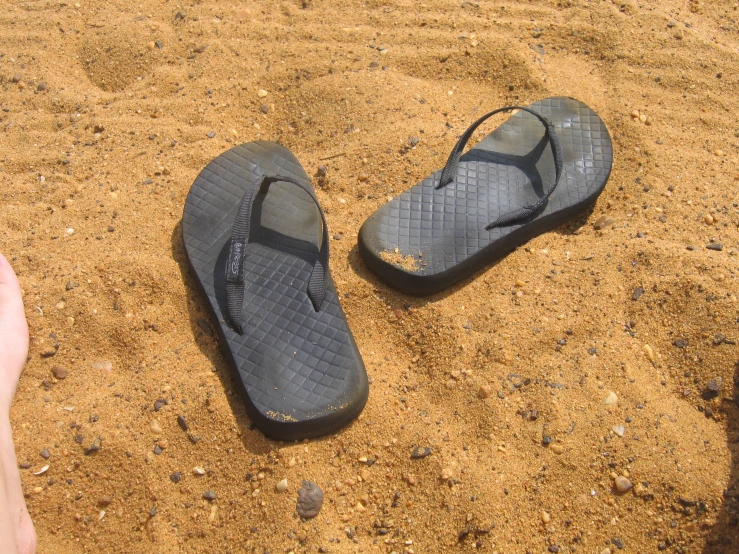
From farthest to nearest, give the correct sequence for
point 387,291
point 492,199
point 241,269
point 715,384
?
point 492,199, point 387,291, point 241,269, point 715,384

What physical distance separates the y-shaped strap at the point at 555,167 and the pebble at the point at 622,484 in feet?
2.60

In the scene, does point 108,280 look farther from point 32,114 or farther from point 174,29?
point 174,29

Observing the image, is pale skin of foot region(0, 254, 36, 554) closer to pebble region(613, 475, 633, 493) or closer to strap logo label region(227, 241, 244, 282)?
strap logo label region(227, 241, 244, 282)

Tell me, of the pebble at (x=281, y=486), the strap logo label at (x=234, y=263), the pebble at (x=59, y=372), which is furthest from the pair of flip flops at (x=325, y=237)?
the pebble at (x=59, y=372)

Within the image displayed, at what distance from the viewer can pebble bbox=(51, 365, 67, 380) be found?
65.0 inches

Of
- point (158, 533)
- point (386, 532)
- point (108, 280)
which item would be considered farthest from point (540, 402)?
point (108, 280)

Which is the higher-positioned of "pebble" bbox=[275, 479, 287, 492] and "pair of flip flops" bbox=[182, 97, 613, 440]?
"pair of flip flops" bbox=[182, 97, 613, 440]

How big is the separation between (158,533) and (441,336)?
0.88 metres

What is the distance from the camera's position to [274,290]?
177cm

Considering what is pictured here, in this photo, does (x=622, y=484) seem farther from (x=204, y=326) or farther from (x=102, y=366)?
(x=102, y=366)

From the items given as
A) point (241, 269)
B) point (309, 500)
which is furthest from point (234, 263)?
point (309, 500)

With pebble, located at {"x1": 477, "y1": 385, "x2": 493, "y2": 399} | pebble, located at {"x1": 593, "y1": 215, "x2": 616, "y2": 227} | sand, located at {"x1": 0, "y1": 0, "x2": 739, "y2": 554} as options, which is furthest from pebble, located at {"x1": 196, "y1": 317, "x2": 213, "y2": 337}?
pebble, located at {"x1": 593, "y1": 215, "x2": 616, "y2": 227}

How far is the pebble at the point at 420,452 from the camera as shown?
5.04 ft

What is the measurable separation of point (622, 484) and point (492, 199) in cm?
92
